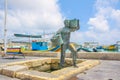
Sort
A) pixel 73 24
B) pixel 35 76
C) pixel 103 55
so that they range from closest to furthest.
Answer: pixel 35 76
pixel 73 24
pixel 103 55

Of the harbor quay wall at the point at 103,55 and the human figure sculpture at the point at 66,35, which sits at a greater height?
the human figure sculpture at the point at 66,35

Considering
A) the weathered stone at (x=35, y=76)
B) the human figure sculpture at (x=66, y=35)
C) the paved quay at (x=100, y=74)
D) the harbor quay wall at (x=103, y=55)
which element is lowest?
the paved quay at (x=100, y=74)

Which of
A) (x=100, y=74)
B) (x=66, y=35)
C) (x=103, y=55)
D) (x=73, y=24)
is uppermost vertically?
(x=73, y=24)

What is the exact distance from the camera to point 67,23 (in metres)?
7.85

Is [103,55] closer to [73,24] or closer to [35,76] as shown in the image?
[73,24]

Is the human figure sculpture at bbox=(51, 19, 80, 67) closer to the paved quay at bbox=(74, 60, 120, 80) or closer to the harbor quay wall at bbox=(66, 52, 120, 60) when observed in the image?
the paved quay at bbox=(74, 60, 120, 80)

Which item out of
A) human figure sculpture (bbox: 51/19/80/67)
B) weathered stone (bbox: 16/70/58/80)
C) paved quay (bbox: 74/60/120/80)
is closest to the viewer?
weathered stone (bbox: 16/70/58/80)

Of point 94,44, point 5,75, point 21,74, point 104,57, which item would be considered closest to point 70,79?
point 21,74

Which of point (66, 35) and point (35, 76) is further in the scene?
point (66, 35)

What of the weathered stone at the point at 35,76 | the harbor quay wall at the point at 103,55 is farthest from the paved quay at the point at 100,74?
the harbor quay wall at the point at 103,55

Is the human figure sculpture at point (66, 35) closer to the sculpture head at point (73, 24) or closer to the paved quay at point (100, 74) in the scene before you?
the sculpture head at point (73, 24)

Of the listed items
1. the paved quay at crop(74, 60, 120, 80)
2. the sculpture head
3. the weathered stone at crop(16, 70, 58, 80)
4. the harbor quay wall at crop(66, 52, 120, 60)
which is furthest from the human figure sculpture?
the harbor quay wall at crop(66, 52, 120, 60)

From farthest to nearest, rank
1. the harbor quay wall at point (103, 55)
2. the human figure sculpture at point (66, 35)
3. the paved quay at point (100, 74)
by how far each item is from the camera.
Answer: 1. the harbor quay wall at point (103, 55)
2. the human figure sculpture at point (66, 35)
3. the paved quay at point (100, 74)

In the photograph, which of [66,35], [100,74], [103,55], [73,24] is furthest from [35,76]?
[103,55]
